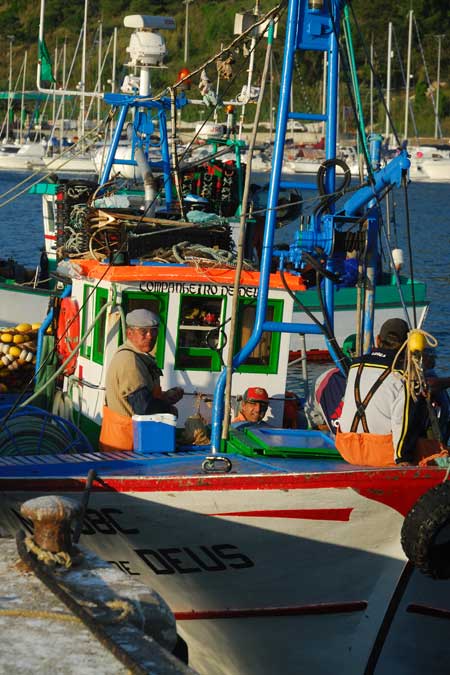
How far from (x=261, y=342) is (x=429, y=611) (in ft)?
8.62

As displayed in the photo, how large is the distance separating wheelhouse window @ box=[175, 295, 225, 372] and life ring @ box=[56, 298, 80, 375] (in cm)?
105

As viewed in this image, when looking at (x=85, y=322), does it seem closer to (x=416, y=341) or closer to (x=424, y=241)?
(x=416, y=341)

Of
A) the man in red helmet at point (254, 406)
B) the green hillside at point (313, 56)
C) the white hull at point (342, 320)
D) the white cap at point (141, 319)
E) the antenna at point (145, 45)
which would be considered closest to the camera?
the white cap at point (141, 319)

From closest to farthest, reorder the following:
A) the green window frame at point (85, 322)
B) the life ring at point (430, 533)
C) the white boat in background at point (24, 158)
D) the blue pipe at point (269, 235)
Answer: the life ring at point (430, 533)
the blue pipe at point (269, 235)
the green window frame at point (85, 322)
the white boat in background at point (24, 158)

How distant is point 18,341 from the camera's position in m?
16.4

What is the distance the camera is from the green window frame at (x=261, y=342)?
10852mm

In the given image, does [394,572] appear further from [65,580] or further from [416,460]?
[65,580]

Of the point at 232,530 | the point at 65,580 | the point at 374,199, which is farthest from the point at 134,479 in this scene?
the point at 374,199

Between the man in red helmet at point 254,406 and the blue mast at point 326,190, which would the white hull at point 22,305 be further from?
the man in red helmet at point 254,406

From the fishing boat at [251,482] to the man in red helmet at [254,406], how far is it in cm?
32

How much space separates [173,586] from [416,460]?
1.96m

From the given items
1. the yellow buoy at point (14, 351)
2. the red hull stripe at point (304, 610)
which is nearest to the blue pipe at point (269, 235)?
the red hull stripe at point (304, 610)

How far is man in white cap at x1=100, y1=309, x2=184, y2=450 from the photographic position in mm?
10000

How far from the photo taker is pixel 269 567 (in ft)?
30.4
